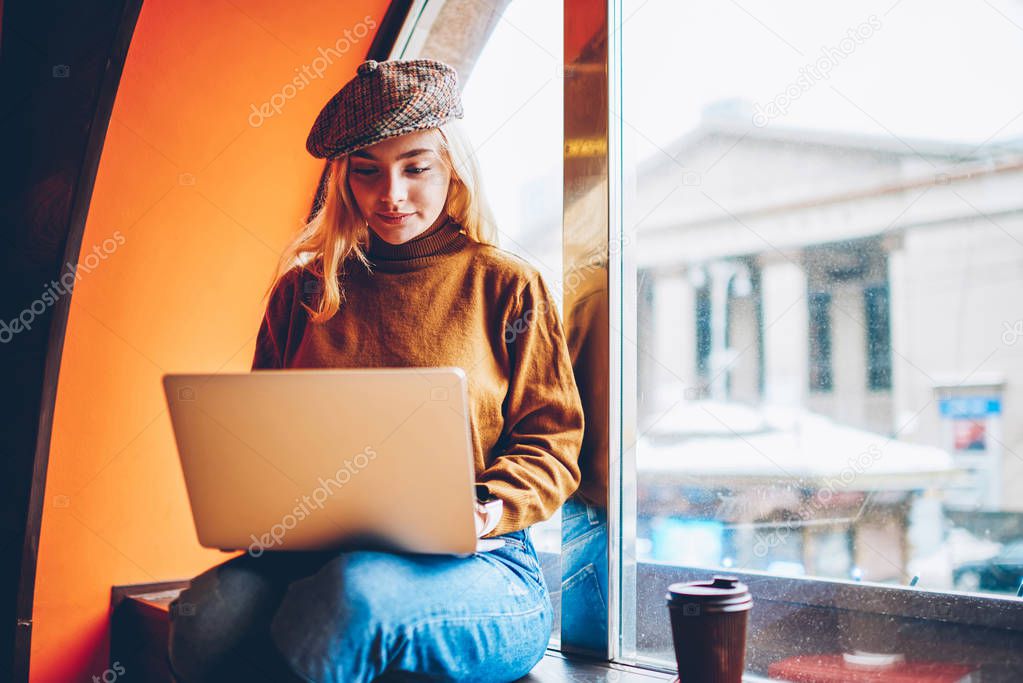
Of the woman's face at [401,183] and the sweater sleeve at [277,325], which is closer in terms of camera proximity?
the woman's face at [401,183]

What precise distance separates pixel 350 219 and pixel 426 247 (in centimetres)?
17

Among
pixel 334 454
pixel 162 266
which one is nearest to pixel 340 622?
pixel 334 454

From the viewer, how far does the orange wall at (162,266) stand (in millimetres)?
1980

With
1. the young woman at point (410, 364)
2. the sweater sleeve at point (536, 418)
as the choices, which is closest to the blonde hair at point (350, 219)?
the young woman at point (410, 364)

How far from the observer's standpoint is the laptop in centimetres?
107

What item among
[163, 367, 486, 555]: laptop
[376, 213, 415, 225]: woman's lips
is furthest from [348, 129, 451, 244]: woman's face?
[163, 367, 486, 555]: laptop

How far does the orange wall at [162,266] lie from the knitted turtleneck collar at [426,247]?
782 mm

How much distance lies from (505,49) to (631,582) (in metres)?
1.28

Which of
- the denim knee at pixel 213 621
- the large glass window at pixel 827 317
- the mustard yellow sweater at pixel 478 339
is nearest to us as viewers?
the denim knee at pixel 213 621

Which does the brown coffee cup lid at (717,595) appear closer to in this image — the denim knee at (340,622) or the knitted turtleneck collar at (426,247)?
the denim knee at (340,622)

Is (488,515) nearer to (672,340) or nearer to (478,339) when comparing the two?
(478,339)

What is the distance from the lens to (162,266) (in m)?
2.09

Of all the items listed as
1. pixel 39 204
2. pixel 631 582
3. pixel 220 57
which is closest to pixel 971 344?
pixel 631 582

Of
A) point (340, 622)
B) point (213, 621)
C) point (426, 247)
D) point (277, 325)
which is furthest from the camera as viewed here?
point (277, 325)
